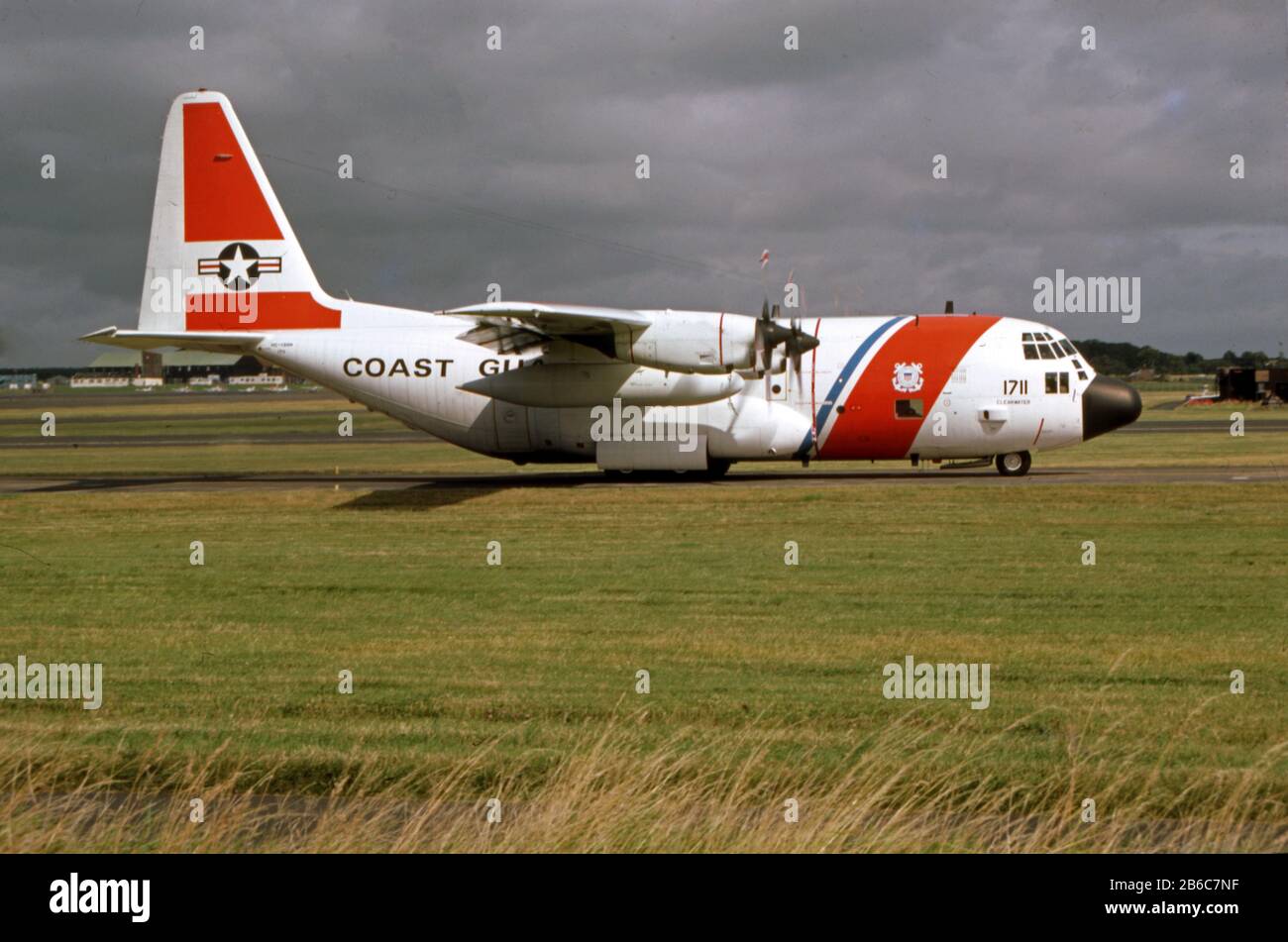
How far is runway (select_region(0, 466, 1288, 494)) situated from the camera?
33.1 meters

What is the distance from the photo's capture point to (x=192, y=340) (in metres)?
35.1

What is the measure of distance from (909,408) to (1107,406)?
5134mm

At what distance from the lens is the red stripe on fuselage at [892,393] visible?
33250 millimetres

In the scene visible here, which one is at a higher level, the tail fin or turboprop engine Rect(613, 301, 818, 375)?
the tail fin

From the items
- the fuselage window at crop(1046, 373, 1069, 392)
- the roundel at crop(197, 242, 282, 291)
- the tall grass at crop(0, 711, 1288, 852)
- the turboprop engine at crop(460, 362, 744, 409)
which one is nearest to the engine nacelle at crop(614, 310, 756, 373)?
the turboprop engine at crop(460, 362, 744, 409)

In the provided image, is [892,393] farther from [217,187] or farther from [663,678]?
[663,678]

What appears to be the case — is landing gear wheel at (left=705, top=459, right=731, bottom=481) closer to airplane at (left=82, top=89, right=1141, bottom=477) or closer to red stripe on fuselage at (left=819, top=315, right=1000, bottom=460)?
airplane at (left=82, top=89, right=1141, bottom=477)

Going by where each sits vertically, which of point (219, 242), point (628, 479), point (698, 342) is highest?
point (219, 242)

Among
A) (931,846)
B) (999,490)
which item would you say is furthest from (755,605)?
(999,490)

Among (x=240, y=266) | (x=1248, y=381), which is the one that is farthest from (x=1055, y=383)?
(x=1248, y=381)

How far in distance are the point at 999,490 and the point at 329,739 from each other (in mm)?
21590

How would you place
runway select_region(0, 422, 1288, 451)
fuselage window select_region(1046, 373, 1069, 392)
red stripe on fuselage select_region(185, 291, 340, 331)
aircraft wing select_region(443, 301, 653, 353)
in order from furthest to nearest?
runway select_region(0, 422, 1288, 451) < red stripe on fuselage select_region(185, 291, 340, 331) < fuselage window select_region(1046, 373, 1069, 392) < aircraft wing select_region(443, 301, 653, 353)

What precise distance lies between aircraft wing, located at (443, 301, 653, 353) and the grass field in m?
4.60
